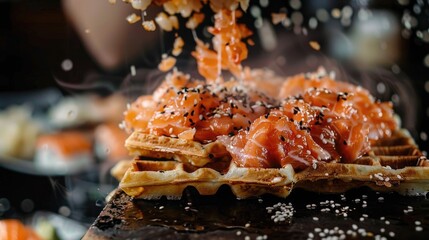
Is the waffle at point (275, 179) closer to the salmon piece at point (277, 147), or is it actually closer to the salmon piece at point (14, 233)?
the salmon piece at point (277, 147)

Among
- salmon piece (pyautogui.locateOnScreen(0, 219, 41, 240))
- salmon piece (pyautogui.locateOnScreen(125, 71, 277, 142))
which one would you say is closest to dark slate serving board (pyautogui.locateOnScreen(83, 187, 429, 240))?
salmon piece (pyautogui.locateOnScreen(125, 71, 277, 142))

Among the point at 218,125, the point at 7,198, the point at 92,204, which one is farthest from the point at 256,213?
the point at 7,198

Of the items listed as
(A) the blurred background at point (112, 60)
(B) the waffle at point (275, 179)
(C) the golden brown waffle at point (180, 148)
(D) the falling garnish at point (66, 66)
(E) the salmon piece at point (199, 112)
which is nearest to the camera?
(B) the waffle at point (275, 179)

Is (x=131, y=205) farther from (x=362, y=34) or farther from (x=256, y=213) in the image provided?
(x=362, y=34)

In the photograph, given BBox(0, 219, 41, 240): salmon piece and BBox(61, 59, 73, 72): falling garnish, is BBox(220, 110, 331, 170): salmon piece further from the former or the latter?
BBox(61, 59, 73, 72): falling garnish

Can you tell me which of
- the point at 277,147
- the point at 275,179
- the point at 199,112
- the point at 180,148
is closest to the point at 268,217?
the point at 275,179

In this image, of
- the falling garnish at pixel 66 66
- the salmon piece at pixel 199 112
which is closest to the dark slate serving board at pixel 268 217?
the salmon piece at pixel 199 112
